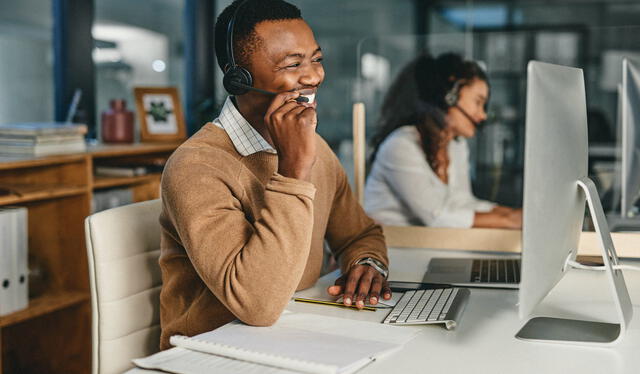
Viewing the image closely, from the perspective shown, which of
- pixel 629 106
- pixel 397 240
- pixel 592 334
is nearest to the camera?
pixel 592 334

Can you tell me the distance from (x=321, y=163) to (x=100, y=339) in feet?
1.92

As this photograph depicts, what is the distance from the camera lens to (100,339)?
1.43 meters

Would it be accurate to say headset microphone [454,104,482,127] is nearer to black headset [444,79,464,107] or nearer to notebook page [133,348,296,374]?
black headset [444,79,464,107]

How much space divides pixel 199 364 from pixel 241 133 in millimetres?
490

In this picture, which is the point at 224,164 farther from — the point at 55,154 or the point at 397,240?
the point at 55,154

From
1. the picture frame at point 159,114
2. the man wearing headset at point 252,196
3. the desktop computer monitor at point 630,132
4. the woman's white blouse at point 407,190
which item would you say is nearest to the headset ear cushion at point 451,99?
the woman's white blouse at point 407,190

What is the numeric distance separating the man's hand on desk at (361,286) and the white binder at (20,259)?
1379 millimetres

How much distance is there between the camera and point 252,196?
135 cm

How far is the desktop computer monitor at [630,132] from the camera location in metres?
1.67

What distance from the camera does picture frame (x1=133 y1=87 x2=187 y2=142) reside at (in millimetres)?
3303

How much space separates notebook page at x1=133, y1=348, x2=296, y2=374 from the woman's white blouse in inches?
51.2

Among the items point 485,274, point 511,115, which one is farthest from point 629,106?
point 511,115

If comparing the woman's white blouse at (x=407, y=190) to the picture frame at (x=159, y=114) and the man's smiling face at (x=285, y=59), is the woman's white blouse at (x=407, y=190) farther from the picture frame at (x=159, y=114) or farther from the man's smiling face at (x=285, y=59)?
the picture frame at (x=159, y=114)

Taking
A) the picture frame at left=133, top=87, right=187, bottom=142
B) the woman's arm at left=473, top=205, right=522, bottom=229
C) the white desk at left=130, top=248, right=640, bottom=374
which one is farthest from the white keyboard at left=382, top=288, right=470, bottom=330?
the picture frame at left=133, top=87, right=187, bottom=142
